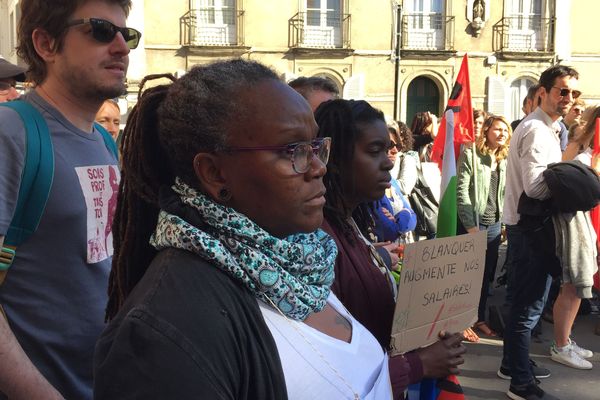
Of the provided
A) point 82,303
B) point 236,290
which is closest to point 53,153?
point 82,303

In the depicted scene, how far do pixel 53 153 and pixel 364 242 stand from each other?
3.66 feet

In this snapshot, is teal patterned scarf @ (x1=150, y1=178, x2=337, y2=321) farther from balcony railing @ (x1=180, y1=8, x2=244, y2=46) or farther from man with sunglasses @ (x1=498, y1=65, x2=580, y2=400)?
balcony railing @ (x1=180, y1=8, x2=244, y2=46)

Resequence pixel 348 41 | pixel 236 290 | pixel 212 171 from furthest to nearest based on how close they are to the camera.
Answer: pixel 348 41 → pixel 212 171 → pixel 236 290

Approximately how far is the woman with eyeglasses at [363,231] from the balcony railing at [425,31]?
72.9 ft

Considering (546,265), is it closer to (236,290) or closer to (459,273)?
(459,273)

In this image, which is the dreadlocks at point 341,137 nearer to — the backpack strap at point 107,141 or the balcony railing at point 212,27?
the backpack strap at point 107,141

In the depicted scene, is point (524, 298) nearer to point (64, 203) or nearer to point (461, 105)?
point (461, 105)

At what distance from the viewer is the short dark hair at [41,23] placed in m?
1.84

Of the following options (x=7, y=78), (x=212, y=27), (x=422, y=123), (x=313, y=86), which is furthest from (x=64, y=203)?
(x=212, y=27)

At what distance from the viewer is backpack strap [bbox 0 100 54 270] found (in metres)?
1.64

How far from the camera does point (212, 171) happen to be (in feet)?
4.10

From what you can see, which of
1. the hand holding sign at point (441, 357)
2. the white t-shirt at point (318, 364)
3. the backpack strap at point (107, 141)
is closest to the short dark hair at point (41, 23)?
the backpack strap at point (107, 141)

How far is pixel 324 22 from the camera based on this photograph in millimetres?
23500

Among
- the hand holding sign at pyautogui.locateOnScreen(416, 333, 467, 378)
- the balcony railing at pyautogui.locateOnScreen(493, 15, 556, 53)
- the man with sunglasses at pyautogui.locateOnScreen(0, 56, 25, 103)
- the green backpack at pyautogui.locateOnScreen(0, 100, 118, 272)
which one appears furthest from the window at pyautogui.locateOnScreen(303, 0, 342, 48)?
the green backpack at pyautogui.locateOnScreen(0, 100, 118, 272)
